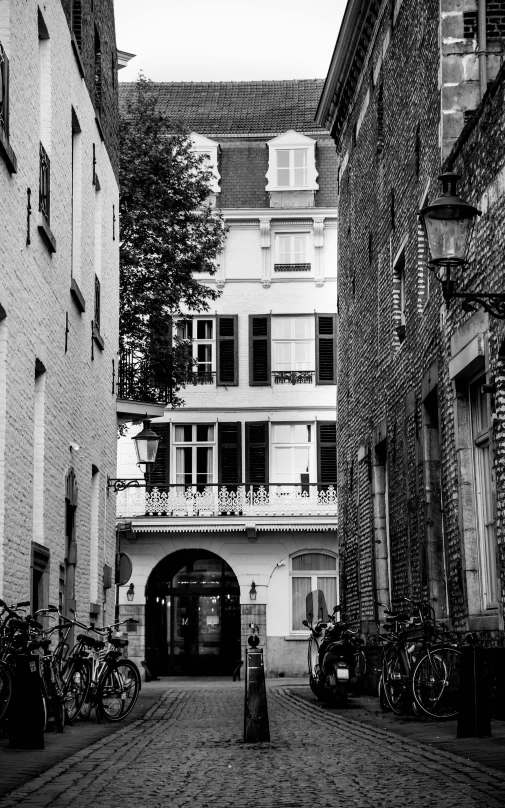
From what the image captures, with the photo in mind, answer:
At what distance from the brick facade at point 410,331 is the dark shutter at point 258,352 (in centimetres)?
1296

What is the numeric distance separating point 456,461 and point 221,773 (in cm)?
612

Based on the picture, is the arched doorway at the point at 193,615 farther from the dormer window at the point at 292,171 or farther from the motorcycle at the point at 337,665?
the motorcycle at the point at 337,665

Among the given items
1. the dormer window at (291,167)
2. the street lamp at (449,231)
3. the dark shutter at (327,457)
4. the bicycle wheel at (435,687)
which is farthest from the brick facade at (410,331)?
the dormer window at (291,167)

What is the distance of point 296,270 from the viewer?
40.5 meters

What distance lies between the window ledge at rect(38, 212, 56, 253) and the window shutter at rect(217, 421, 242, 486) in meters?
24.9

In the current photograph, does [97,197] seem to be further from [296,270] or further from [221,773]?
[296,270]

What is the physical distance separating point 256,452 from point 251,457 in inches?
8.1

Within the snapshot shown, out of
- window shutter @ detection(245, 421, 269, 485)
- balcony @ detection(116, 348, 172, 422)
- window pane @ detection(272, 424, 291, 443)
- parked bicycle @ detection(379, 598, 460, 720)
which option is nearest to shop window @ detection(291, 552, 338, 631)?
window shutter @ detection(245, 421, 269, 485)

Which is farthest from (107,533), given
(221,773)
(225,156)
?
(225,156)

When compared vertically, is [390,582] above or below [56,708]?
above

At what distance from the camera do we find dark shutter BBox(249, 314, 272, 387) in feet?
131

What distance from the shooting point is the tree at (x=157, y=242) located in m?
28.8

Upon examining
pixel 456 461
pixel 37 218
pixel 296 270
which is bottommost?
pixel 456 461

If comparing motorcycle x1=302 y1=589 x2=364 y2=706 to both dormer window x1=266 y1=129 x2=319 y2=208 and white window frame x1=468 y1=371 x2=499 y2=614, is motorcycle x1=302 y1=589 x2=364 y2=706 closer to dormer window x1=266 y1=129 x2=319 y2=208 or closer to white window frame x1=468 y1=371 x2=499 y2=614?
white window frame x1=468 y1=371 x2=499 y2=614
